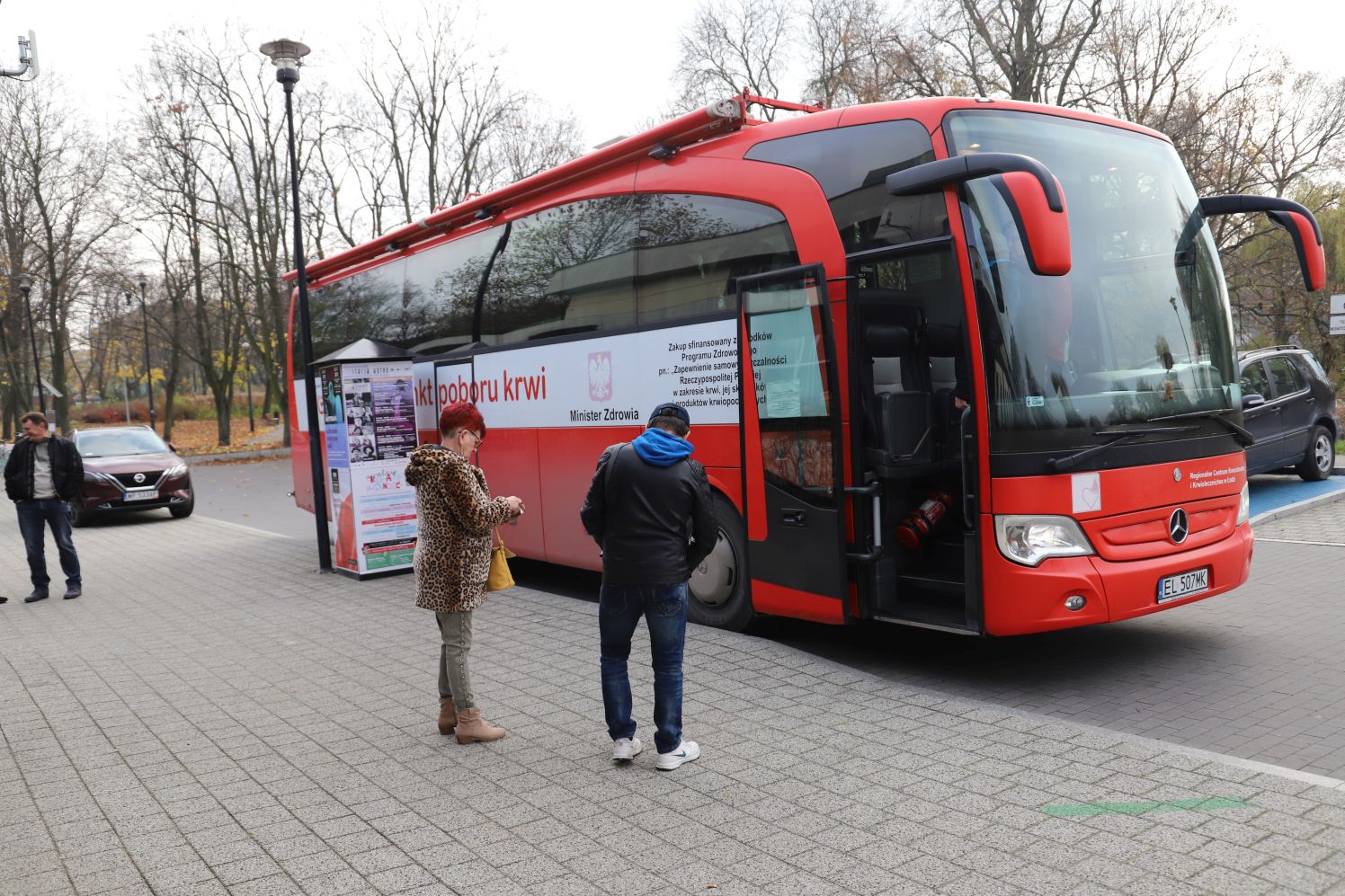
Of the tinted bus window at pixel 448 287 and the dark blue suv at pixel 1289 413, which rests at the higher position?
the tinted bus window at pixel 448 287

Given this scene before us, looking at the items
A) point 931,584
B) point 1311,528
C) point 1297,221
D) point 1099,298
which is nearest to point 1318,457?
point 1311,528

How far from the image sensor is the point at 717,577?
7648 mm

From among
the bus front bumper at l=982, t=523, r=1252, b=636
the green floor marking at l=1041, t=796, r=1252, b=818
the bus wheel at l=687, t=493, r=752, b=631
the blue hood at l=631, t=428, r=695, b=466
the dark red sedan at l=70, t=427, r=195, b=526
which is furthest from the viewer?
the dark red sedan at l=70, t=427, r=195, b=526

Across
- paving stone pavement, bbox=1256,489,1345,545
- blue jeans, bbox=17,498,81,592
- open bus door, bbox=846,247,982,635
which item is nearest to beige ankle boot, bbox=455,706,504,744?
open bus door, bbox=846,247,982,635

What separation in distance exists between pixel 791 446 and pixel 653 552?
2.20m

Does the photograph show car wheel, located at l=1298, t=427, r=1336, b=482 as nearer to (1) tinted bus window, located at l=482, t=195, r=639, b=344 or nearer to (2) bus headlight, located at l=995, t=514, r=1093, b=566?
(2) bus headlight, located at l=995, t=514, r=1093, b=566

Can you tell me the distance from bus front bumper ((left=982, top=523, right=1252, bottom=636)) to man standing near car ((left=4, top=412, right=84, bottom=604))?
8.80m

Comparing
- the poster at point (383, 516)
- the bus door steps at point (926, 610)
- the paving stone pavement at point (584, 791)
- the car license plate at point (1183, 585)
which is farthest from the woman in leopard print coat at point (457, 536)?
the poster at point (383, 516)

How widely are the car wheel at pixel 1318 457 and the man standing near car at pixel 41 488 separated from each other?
15.1 m

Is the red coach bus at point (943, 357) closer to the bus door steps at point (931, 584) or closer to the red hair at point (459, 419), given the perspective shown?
the bus door steps at point (931, 584)

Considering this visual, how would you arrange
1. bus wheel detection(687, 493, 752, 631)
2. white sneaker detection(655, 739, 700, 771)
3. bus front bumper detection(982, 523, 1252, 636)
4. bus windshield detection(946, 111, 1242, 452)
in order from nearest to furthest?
1. white sneaker detection(655, 739, 700, 771)
2. bus front bumper detection(982, 523, 1252, 636)
3. bus windshield detection(946, 111, 1242, 452)
4. bus wheel detection(687, 493, 752, 631)

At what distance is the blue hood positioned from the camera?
4.73m

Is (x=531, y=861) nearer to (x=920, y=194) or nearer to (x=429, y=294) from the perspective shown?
(x=920, y=194)

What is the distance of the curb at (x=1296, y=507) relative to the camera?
459 inches
